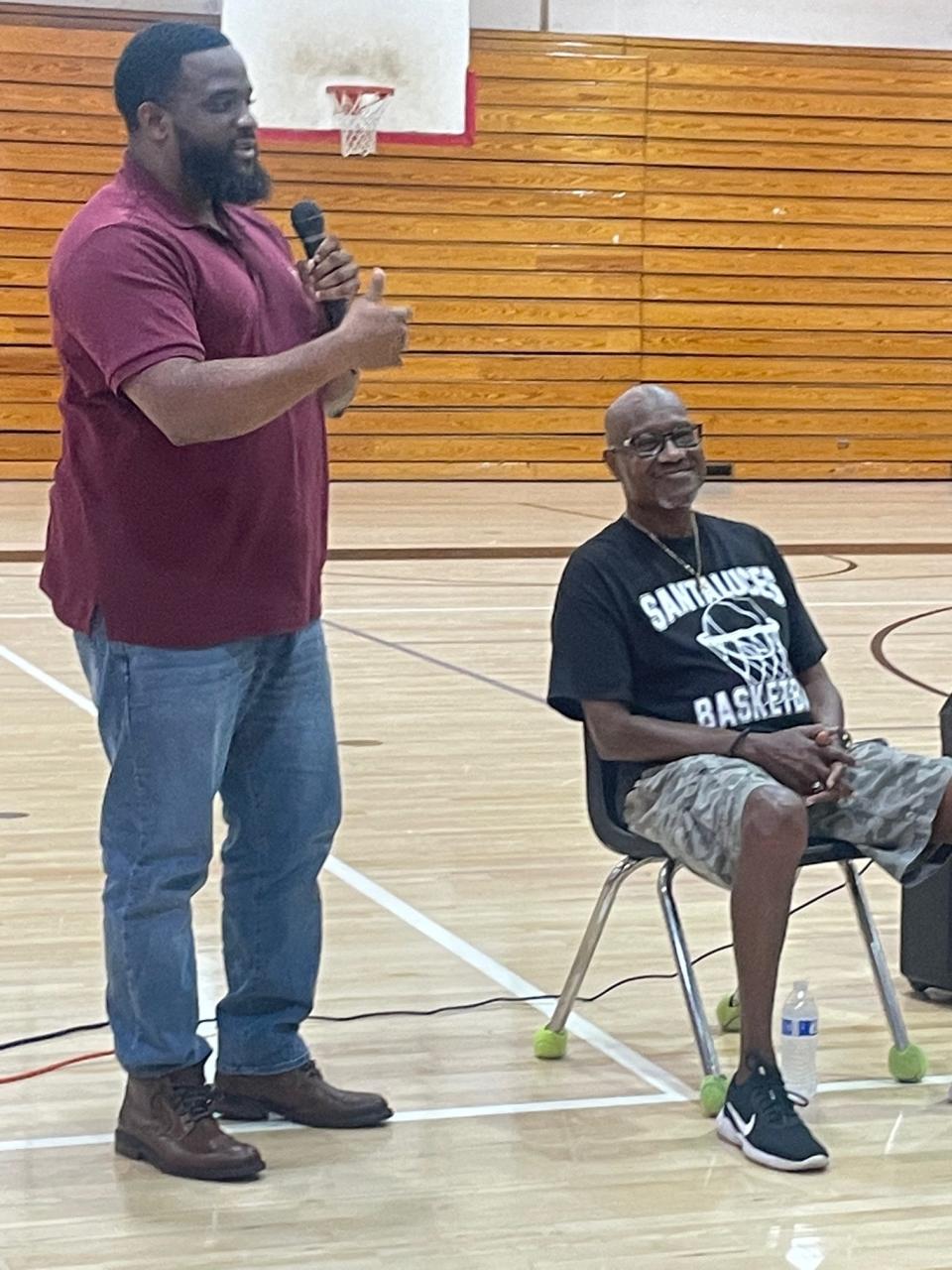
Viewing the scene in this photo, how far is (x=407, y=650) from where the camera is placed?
8.10 m

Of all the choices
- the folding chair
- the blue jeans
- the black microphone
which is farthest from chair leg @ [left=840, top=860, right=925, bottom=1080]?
the black microphone

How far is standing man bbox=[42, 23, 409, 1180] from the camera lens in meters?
2.65

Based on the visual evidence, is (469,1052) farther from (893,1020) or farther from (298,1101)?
(893,1020)

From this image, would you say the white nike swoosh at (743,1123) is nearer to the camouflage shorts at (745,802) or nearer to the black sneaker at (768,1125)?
the black sneaker at (768,1125)

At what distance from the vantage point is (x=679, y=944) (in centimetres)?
314

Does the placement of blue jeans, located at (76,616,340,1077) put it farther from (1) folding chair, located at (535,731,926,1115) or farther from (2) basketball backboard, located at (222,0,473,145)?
(2) basketball backboard, located at (222,0,473,145)

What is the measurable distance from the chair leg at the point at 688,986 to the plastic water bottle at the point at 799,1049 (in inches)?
4.5

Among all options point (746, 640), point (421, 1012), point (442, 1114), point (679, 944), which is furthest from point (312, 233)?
point (421, 1012)

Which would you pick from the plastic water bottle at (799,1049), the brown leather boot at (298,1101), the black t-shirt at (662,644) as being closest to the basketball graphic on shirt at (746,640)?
the black t-shirt at (662,644)

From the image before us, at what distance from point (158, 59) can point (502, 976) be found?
1.91 meters

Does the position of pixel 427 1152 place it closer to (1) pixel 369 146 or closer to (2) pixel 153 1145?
(2) pixel 153 1145

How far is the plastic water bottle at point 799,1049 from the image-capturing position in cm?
309

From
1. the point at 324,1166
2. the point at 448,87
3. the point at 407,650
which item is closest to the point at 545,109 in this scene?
the point at 448,87

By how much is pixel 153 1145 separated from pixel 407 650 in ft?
17.5
